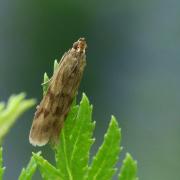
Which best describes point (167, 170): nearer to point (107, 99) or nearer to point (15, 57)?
point (107, 99)

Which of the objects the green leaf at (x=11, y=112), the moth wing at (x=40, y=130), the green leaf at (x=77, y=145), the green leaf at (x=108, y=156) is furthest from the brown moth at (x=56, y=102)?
the green leaf at (x=108, y=156)

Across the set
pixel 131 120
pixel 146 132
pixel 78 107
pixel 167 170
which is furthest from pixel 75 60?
pixel 131 120

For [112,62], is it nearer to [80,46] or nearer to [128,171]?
[80,46]

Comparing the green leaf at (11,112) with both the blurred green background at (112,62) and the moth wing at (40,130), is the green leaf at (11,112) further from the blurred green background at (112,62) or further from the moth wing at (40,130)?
the blurred green background at (112,62)

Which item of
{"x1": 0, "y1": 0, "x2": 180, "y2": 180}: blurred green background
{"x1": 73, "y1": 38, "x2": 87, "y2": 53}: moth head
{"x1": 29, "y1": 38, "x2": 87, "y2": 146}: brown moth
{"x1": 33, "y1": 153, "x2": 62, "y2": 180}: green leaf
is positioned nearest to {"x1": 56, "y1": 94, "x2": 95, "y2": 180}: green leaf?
{"x1": 33, "y1": 153, "x2": 62, "y2": 180}: green leaf

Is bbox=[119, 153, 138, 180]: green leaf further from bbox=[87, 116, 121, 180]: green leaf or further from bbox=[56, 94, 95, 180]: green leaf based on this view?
bbox=[56, 94, 95, 180]: green leaf

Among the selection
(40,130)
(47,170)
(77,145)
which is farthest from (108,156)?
(40,130)
